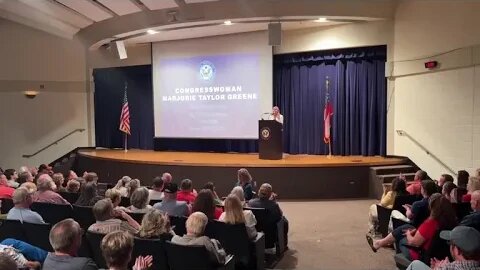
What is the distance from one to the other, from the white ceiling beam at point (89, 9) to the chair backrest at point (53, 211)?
5.74 metres

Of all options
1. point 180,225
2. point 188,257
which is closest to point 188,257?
point 188,257

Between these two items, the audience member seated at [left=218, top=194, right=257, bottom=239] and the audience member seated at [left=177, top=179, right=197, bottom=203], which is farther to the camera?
the audience member seated at [left=177, top=179, right=197, bottom=203]

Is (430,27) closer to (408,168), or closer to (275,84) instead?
(408,168)

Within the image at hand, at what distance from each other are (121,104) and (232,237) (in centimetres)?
1027

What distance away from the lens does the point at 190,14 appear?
927cm

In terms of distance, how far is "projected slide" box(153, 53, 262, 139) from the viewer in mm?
10578

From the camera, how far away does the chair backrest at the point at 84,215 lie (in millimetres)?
4152

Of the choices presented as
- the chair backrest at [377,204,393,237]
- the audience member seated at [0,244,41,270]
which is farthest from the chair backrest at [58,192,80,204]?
the chair backrest at [377,204,393,237]

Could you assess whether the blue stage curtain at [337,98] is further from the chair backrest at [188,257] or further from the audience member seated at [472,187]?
the chair backrest at [188,257]

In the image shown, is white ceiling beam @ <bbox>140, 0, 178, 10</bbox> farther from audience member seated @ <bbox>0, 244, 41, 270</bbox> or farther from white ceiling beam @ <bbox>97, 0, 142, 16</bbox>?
audience member seated @ <bbox>0, 244, 41, 270</bbox>

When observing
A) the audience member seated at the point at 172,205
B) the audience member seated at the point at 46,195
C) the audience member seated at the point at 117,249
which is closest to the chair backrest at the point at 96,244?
the audience member seated at the point at 172,205

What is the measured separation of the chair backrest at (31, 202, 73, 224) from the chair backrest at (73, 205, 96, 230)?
0.12 meters

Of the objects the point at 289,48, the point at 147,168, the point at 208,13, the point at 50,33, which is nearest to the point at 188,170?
the point at 147,168

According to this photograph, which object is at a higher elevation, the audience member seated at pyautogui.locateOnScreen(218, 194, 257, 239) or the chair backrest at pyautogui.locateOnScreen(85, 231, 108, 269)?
the audience member seated at pyautogui.locateOnScreen(218, 194, 257, 239)
